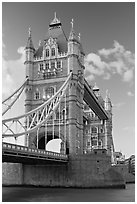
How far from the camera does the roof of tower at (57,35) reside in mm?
50269

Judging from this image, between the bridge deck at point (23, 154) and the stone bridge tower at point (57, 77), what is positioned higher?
the stone bridge tower at point (57, 77)

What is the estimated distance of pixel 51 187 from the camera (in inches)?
1635

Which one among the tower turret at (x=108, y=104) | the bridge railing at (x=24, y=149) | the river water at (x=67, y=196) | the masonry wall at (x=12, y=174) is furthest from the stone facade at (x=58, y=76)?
the tower turret at (x=108, y=104)

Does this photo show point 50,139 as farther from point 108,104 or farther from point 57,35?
point 108,104

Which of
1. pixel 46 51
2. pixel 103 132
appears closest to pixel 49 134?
pixel 46 51

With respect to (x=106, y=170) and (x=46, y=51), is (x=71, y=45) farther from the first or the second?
(x=106, y=170)

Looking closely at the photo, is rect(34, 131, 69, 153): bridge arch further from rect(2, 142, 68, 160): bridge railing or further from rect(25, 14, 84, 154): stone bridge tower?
rect(2, 142, 68, 160): bridge railing

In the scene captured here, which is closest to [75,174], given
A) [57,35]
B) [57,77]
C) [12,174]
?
[12,174]

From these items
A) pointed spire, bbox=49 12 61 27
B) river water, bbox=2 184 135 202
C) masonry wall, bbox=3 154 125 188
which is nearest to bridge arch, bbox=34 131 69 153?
masonry wall, bbox=3 154 125 188

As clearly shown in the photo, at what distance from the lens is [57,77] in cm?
4834

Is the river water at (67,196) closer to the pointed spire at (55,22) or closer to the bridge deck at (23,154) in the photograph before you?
the bridge deck at (23,154)

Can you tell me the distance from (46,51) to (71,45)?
14.5ft

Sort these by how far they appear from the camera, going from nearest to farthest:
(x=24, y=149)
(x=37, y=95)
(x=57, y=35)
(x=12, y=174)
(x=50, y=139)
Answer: (x=24, y=149)
(x=12, y=174)
(x=37, y=95)
(x=50, y=139)
(x=57, y=35)

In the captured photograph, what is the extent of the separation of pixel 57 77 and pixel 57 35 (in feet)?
26.3
